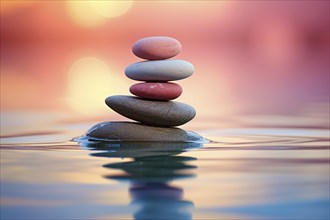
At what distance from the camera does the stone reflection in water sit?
3550mm

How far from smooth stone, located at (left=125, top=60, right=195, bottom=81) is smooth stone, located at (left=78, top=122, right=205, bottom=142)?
0.48 metres

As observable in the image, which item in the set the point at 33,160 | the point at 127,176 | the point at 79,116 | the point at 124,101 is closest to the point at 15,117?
the point at 79,116

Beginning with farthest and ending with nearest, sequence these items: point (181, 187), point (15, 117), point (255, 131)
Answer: point (15, 117), point (255, 131), point (181, 187)

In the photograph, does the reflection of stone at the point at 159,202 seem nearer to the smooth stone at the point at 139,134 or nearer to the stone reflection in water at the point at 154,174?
the stone reflection in water at the point at 154,174

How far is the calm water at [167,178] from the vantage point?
3582 millimetres

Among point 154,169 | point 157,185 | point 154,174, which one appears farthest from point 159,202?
point 154,169

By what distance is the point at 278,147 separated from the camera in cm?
Answer: 622

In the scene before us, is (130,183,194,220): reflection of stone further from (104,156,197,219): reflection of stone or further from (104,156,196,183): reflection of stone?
(104,156,196,183): reflection of stone

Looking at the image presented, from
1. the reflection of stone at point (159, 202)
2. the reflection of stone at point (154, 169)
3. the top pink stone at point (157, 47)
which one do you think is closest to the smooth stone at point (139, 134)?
the top pink stone at point (157, 47)

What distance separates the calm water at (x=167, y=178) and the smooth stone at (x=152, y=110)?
354 millimetres

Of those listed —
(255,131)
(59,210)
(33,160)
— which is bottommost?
(59,210)

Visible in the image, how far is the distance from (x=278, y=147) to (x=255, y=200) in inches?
96.1

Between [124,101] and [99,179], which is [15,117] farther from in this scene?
[99,179]

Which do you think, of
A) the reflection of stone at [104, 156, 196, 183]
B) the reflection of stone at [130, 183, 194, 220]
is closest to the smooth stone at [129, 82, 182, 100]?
the reflection of stone at [104, 156, 196, 183]
